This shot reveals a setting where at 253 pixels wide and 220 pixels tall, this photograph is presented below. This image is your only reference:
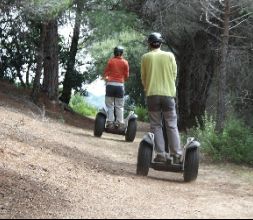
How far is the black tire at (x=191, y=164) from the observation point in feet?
25.5

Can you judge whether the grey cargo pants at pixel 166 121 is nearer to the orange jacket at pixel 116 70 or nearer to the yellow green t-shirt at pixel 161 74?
the yellow green t-shirt at pixel 161 74

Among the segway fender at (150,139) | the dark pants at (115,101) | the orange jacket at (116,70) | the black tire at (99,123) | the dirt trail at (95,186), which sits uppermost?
the orange jacket at (116,70)

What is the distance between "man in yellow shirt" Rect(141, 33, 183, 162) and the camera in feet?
26.1

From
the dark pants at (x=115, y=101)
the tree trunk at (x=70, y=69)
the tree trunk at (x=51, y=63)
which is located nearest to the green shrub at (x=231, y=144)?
the dark pants at (x=115, y=101)

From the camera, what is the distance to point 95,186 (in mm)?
6754

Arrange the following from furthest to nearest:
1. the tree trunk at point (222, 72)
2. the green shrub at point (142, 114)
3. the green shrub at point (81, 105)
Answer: the green shrub at point (142, 114), the green shrub at point (81, 105), the tree trunk at point (222, 72)

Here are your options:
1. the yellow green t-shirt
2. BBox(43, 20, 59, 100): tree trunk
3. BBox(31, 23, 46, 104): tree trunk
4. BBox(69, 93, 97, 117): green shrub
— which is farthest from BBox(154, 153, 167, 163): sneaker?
BBox(69, 93, 97, 117): green shrub

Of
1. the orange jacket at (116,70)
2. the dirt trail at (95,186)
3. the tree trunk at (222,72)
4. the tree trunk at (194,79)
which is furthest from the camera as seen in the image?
the tree trunk at (194,79)

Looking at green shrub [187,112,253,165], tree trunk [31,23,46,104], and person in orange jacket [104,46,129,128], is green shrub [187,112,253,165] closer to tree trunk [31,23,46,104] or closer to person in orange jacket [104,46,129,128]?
person in orange jacket [104,46,129,128]

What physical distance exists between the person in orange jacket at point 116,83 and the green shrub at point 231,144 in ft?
9.12

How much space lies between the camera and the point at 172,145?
802cm

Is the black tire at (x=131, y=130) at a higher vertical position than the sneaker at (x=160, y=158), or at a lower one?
higher

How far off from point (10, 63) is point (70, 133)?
7382 millimetres

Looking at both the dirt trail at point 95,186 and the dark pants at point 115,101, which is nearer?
the dirt trail at point 95,186
